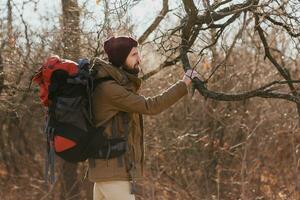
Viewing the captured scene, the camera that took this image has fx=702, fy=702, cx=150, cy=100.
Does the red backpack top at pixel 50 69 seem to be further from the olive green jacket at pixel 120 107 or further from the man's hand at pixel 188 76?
the man's hand at pixel 188 76

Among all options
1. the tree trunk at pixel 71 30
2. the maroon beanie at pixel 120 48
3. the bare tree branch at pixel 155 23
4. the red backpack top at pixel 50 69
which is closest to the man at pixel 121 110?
the maroon beanie at pixel 120 48

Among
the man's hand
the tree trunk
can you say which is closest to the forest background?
the tree trunk

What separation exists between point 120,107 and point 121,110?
4 cm

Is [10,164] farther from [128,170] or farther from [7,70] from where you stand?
[128,170]

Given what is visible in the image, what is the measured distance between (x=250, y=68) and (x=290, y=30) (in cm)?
424

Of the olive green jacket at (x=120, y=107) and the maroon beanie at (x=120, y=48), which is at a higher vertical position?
the maroon beanie at (x=120, y=48)

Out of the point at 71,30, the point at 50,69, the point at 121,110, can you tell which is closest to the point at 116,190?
the point at 121,110

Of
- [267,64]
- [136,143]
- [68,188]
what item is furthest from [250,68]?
[136,143]

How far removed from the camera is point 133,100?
396cm

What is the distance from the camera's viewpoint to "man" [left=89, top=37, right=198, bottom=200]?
399 centimetres

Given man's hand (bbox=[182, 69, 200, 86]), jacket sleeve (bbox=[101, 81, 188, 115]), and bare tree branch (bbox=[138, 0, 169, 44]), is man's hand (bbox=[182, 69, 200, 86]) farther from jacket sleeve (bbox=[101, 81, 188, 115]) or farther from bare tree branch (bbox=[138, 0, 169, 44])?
bare tree branch (bbox=[138, 0, 169, 44])

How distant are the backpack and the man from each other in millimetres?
56

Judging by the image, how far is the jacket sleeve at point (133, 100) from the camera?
156 inches

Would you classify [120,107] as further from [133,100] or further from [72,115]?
[72,115]
